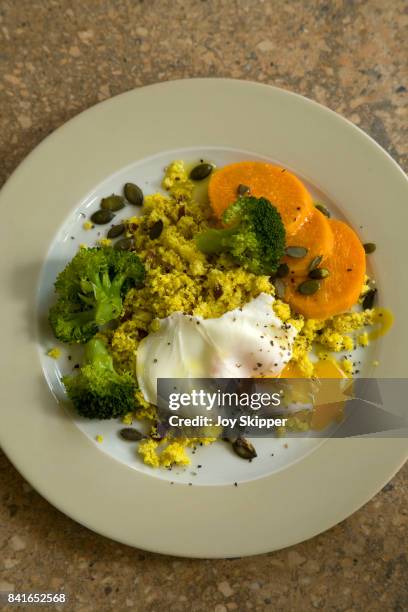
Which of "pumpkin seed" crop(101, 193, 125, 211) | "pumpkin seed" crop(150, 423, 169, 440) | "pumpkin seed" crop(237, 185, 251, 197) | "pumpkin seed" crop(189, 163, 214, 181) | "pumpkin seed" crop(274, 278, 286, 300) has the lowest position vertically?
"pumpkin seed" crop(150, 423, 169, 440)

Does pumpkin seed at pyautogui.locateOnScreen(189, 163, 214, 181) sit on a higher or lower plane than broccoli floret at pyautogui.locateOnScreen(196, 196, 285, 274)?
higher

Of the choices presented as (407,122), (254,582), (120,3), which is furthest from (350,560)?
(120,3)

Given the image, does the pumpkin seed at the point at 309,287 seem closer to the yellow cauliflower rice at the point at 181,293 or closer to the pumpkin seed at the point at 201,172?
the yellow cauliflower rice at the point at 181,293

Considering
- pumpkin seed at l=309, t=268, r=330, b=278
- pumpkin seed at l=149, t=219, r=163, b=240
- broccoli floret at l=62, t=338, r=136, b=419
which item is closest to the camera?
broccoli floret at l=62, t=338, r=136, b=419

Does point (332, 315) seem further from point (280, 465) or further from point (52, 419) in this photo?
point (52, 419)

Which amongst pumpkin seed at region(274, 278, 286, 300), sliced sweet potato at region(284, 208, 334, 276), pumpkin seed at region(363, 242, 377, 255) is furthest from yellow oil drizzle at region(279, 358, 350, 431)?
pumpkin seed at region(363, 242, 377, 255)

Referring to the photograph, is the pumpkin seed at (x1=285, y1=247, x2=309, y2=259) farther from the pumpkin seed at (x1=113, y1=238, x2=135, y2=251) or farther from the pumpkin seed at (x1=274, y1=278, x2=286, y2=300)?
the pumpkin seed at (x1=113, y1=238, x2=135, y2=251)
